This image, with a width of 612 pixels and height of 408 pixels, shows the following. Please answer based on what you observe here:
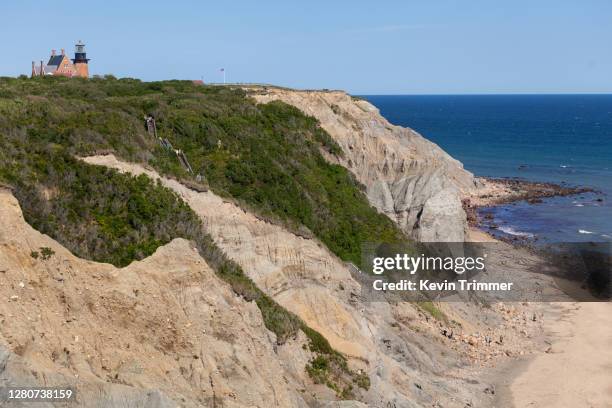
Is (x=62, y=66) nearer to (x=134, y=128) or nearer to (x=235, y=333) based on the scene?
(x=134, y=128)

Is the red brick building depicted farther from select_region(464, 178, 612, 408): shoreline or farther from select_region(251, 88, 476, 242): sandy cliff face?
select_region(464, 178, 612, 408): shoreline

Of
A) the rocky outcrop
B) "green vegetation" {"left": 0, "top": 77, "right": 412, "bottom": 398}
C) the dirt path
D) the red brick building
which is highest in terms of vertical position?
the red brick building

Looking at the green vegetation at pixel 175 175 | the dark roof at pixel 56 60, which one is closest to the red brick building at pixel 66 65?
the dark roof at pixel 56 60

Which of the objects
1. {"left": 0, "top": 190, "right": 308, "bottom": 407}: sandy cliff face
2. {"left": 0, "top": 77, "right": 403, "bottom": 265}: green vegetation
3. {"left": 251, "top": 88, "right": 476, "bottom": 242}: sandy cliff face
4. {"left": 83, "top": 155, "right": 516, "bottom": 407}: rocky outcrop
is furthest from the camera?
{"left": 251, "top": 88, "right": 476, "bottom": 242}: sandy cliff face

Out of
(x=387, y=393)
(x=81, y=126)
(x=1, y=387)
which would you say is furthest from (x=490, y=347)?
(x=1, y=387)

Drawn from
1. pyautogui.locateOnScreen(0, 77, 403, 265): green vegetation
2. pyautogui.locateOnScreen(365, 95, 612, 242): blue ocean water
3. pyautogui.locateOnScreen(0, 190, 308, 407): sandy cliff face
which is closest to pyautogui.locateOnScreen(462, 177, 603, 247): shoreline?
pyautogui.locateOnScreen(365, 95, 612, 242): blue ocean water

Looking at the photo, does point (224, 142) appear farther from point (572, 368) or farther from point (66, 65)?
point (66, 65)
